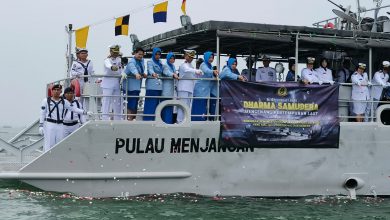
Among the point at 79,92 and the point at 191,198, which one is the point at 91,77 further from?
the point at 191,198

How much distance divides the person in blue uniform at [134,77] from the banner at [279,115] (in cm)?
156

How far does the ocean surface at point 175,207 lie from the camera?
1006 cm

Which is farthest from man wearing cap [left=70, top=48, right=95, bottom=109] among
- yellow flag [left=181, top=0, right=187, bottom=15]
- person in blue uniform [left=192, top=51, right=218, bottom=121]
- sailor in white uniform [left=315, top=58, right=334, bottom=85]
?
sailor in white uniform [left=315, top=58, right=334, bottom=85]

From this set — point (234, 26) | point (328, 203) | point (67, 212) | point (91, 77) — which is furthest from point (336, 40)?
point (67, 212)

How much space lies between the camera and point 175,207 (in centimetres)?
1074

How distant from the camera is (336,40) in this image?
12766 millimetres

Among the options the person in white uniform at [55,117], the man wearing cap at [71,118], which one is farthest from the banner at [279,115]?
the person in white uniform at [55,117]

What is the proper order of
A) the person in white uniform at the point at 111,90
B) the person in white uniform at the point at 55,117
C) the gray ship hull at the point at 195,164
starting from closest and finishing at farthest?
the gray ship hull at the point at 195,164, the person in white uniform at the point at 55,117, the person in white uniform at the point at 111,90

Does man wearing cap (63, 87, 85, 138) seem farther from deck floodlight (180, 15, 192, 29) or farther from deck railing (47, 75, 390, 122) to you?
deck floodlight (180, 15, 192, 29)

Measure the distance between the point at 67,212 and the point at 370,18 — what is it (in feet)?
29.9

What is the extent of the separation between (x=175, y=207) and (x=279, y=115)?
2815 millimetres

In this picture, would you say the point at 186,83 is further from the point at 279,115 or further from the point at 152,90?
the point at 279,115

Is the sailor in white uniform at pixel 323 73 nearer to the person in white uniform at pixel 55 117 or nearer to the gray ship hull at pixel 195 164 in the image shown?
the gray ship hull at pixel 195 164

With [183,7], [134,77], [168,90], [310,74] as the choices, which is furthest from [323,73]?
[134,77]
